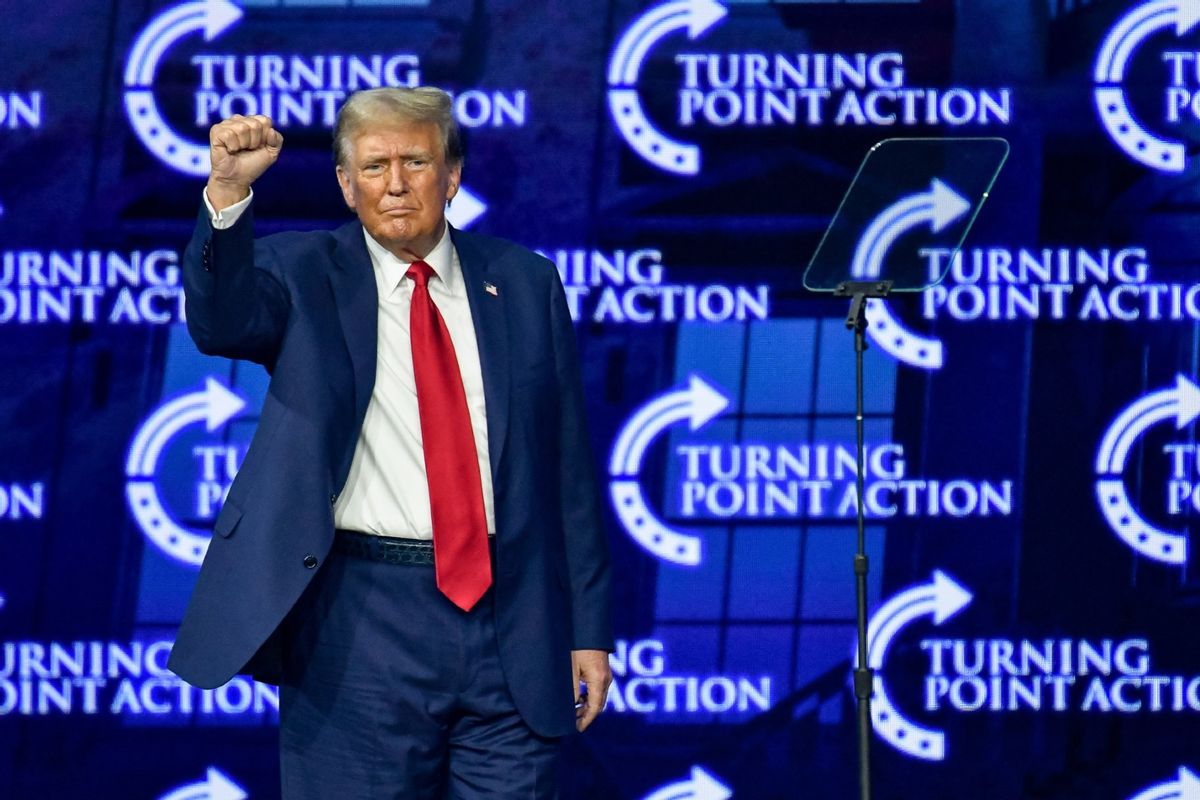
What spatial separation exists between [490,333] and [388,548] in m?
0.36

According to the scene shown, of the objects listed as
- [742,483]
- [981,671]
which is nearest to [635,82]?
[742,483]

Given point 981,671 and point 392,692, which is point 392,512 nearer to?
point 392,692

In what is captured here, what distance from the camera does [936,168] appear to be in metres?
3.77

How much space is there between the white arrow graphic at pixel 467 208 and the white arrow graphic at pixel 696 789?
4.88 ft

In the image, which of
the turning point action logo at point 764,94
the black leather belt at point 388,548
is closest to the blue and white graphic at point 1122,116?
the turning point action logo at point 764,94

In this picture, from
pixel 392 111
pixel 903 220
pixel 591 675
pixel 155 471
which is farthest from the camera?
pixel 155 471

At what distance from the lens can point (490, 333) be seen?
2.51 metres

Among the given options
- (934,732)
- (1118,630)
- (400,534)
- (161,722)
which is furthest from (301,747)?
(1118,630)

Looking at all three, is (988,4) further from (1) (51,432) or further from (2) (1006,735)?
(1) (51,432)

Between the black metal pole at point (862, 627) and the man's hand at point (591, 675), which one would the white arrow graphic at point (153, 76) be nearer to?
the black metal pole at point (862, 627)

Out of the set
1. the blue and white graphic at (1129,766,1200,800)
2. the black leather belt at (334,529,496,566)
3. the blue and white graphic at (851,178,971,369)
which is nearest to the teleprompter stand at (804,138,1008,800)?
the blue and white graphic at (851,178,971,369)

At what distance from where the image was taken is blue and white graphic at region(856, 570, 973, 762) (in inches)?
165

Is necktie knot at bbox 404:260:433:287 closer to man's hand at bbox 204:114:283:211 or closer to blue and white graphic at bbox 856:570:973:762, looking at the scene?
man's hand at bbox 204:114:283:211

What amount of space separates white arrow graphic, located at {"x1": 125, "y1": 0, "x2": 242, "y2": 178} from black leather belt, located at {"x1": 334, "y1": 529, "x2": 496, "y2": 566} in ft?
6.66
